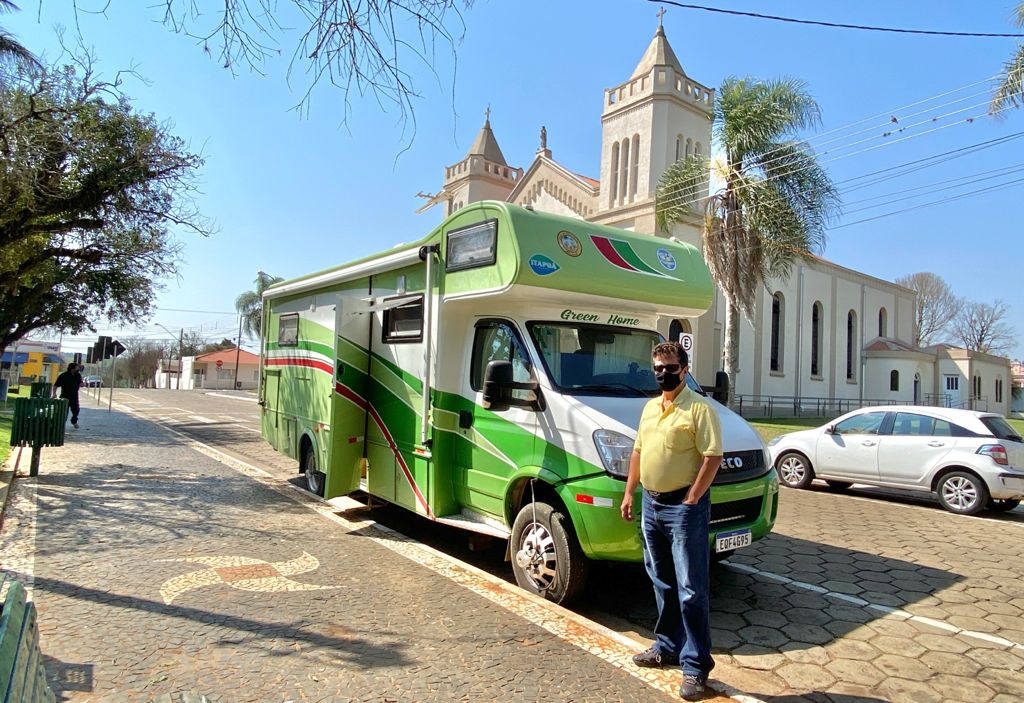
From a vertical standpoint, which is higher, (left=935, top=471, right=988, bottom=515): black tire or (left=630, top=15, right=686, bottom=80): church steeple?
(left=630, top=15, right=686, bottom=80): church steeple

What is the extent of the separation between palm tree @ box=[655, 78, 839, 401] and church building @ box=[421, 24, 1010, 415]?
4.86 ft

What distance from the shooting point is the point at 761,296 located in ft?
105

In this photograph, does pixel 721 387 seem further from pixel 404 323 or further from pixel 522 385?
pixel 404 323

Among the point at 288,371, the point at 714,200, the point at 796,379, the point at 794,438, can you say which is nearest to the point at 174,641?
the point at 288,371

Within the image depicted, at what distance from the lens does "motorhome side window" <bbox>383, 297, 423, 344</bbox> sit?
21.6 ft

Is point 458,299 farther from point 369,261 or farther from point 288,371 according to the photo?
point 288,371

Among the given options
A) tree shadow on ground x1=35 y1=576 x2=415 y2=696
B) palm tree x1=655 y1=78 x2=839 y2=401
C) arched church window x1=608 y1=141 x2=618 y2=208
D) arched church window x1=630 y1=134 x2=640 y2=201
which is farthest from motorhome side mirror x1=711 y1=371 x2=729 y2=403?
arched church window x1=608 y1=141 x2=618 y2=208

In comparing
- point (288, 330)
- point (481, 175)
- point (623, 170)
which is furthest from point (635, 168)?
point (288, 330)

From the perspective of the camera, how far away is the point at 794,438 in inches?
453

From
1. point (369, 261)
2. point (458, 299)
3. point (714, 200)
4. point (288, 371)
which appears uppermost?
point (714, 200)

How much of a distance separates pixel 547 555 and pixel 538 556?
0.11 m

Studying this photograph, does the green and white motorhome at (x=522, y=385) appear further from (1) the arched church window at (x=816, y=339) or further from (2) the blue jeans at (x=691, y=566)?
(1) the arched church window at (x=816, y=339)

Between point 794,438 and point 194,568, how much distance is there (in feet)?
31.7

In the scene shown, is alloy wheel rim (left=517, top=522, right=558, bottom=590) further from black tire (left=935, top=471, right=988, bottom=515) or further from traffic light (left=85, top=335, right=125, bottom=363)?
traffic light (left=85, top=335, right=125, bottom=363)
